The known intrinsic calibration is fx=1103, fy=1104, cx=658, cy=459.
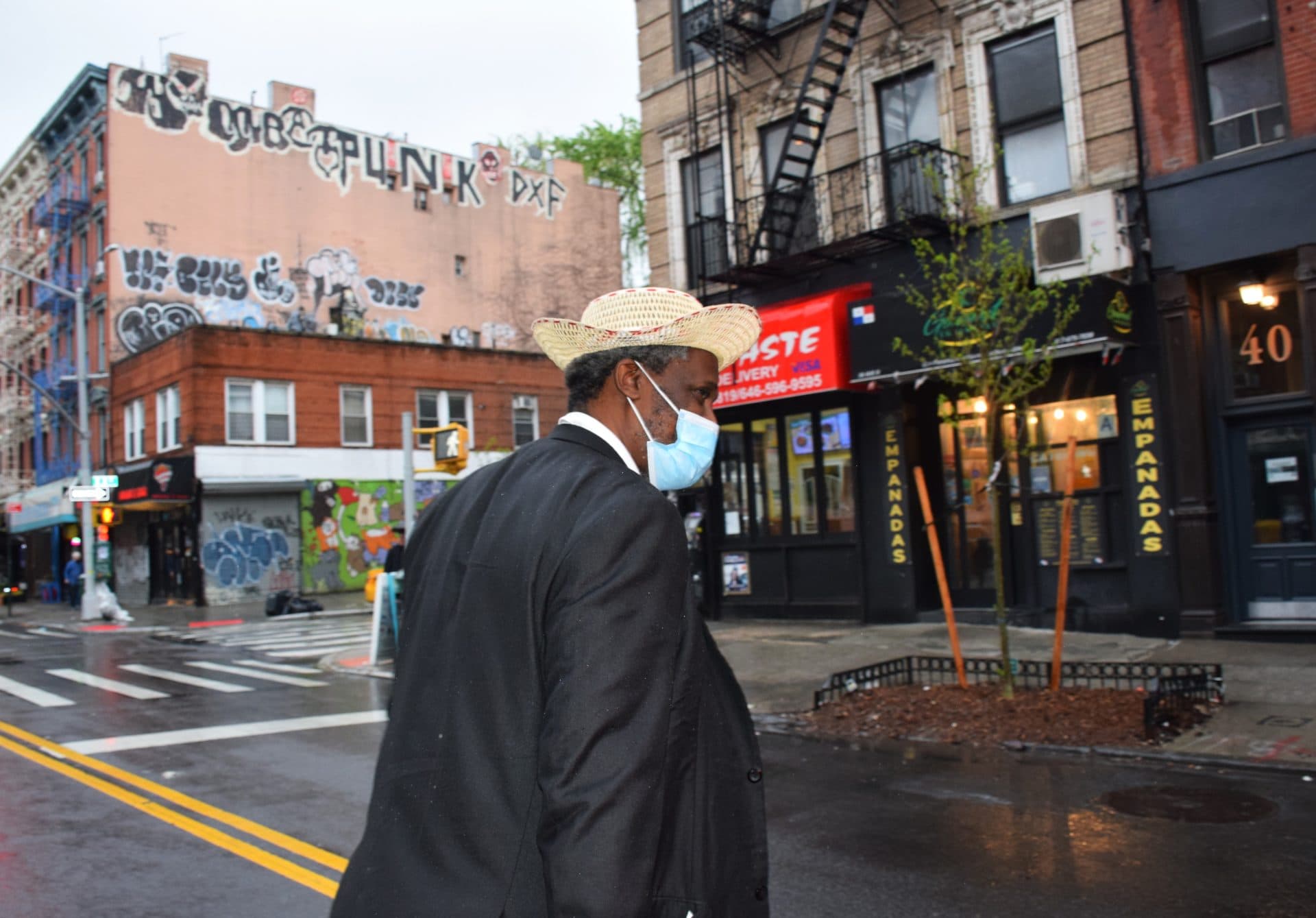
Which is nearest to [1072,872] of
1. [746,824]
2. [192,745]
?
[746,824]

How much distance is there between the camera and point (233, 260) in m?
35.7

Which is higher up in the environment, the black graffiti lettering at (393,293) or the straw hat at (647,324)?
the black graffiti lettering at (393,293)

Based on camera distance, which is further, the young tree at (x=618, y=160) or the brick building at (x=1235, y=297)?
the young tree at (x=618, y=160)

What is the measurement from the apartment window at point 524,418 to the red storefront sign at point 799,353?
20995 millimetres

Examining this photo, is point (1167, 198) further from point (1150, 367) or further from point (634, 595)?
point (634, 595)

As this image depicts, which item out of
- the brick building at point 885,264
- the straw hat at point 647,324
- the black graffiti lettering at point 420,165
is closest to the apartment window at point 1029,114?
the brick building at point 885,264

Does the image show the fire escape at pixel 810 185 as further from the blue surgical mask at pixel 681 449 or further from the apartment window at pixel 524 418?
the apartment window at pixel 524 418

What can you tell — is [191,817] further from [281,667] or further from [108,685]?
[281,667]

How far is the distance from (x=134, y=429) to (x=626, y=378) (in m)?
35.2

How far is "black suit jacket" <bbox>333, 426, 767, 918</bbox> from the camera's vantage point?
1763 millimetres

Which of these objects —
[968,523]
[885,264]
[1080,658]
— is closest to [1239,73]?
[885,264]

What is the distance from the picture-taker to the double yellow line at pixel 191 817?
18.1 feet

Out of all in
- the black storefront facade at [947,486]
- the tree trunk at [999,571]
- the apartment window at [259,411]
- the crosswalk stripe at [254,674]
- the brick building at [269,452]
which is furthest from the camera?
the apartment window at [259,411]

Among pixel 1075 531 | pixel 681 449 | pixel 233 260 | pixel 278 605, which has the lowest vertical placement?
pixel 278 605
